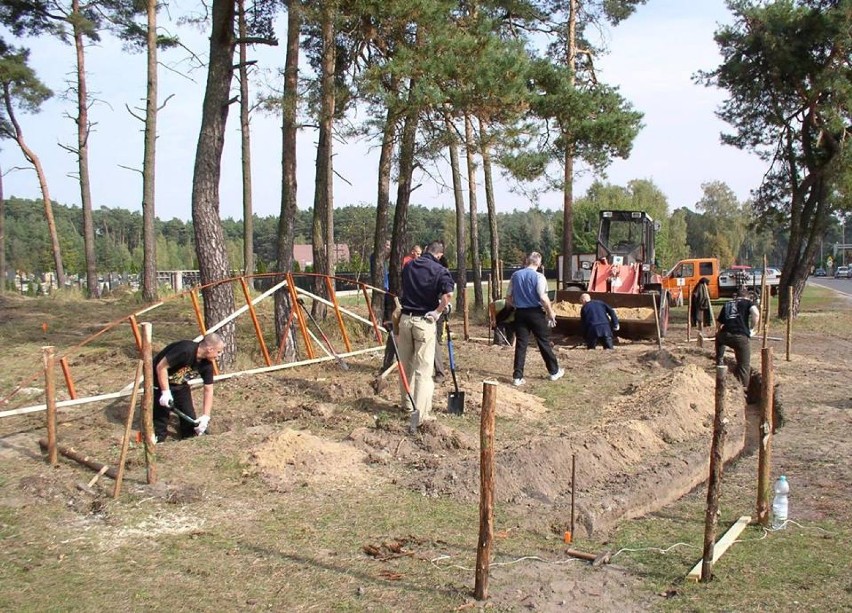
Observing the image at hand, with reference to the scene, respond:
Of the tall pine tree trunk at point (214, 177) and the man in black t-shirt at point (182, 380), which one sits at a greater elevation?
the tall pine tree trunk at point (214, 177)

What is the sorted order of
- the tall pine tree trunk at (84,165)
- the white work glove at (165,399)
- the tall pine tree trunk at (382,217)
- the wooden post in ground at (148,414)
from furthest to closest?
the tall pine tree trunk at (84,165)
the tall pine tree trunk at (382,217)
the white work glove at (165,399)
the wooden post in ground at (148,414)

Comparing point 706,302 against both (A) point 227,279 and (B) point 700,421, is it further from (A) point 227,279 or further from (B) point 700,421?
(A) point 227,279

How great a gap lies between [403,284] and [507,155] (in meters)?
5.49

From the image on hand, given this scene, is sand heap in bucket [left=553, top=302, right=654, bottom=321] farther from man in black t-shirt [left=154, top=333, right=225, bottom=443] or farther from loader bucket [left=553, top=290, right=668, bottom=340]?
man in black t-shirt [left=154, top=333, right=225, bottom=443]

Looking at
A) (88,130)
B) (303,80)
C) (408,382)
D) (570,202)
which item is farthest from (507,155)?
(88,130)

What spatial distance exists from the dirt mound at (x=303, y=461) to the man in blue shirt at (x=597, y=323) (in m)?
8.40


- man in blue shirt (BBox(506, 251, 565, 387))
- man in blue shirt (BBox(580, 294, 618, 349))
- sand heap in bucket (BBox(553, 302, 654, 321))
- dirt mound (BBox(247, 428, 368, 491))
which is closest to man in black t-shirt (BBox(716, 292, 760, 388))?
man in blue shirt (BBox(506, 251, 565, 387))

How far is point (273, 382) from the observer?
9.48 metres

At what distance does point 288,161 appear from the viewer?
12.9 m

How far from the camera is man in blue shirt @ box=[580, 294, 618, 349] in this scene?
14.2 meters

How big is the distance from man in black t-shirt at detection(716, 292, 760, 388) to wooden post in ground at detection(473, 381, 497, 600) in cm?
657

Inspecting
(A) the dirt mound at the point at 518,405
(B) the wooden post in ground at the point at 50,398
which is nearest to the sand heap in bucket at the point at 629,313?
(A) the dirt mound at the point at 518,405

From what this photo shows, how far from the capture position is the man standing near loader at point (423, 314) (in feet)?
24.9

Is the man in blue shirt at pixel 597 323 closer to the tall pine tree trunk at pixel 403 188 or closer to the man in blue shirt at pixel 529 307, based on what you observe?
the tall pine tree trunk at pixel 403 188
